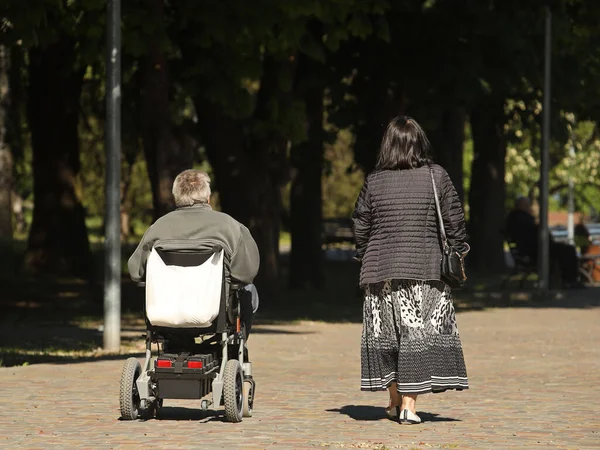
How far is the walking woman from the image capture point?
9.34 meters

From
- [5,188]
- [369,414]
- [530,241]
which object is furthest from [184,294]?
[5,188]

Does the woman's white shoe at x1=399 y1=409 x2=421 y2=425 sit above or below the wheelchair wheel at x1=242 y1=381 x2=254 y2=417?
below

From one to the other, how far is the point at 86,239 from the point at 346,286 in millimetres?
5272

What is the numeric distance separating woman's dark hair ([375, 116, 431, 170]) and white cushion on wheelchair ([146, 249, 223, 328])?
1.22 metres

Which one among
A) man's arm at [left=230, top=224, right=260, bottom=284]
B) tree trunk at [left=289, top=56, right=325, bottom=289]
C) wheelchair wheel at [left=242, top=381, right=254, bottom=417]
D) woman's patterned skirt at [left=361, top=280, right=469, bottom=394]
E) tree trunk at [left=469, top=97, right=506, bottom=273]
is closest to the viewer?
man's arm at [left=230, top=224, right=260, bottom=284]

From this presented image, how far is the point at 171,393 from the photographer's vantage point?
9.20m

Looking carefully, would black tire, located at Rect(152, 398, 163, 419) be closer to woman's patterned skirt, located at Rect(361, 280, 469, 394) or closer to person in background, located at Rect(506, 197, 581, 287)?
woman's patterned skirt, located at Rect(361, 280, 469, 394)

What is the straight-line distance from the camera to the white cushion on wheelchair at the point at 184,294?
9055 millimetres

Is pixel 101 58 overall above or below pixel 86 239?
above

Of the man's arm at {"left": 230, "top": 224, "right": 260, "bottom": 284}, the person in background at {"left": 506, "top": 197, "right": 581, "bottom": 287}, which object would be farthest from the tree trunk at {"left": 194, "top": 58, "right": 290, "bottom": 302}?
the man's arm at {"left": 230, "top": 224, "right": 260, "bottom": 284}

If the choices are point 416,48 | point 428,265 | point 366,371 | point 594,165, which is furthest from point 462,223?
point 594,165

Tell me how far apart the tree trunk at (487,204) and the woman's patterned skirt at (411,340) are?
23712 millimetres

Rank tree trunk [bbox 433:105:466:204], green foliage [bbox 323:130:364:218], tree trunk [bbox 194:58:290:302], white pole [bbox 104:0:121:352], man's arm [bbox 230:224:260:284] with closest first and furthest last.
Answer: man's arm [bbox 230:224:260:284]
white pole [bbox 104:0:121:352]
tree trunk [bbox 194:58:290:302]
tree trunk [bbox 433:105:466:204]
green foliage [bbox 323:130:364:218]

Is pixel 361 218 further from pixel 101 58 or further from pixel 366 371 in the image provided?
pixel 101 58
